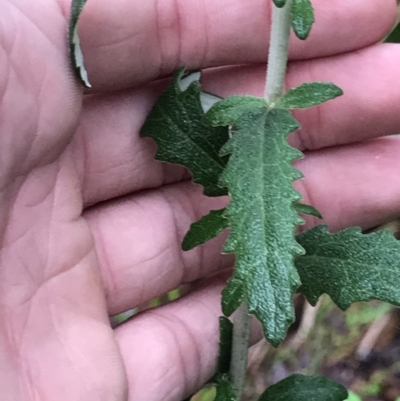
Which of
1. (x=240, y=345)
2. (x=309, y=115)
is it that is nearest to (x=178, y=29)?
(x=309, y=115)

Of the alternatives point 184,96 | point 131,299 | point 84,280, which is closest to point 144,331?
point 131,299

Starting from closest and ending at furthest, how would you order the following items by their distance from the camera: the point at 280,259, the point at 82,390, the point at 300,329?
the point at 280,259 < the point at 82,390 < the point at 300,329

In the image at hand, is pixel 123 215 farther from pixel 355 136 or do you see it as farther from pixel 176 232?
pixel 355 136

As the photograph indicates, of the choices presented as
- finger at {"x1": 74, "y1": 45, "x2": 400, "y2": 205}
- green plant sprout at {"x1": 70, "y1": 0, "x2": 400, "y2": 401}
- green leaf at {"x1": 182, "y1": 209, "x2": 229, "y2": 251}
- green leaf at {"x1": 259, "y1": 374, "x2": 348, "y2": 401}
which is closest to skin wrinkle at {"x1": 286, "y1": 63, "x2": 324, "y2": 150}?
finger at {"x1": 74, "y1": 45, "x2": 400, "y2": 205}

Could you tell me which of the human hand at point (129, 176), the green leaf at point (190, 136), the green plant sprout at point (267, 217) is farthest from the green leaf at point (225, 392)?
the green leaf at point (190, 136)

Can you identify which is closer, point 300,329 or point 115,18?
point 115,18

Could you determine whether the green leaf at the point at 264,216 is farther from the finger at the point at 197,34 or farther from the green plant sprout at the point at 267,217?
the finger at the point at 197,34

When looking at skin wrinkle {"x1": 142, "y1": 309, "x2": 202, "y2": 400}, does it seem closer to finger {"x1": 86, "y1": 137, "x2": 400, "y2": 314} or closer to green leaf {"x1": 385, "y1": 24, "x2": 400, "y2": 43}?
finger {"x1": 86, "y1": 137, "x2": 400, "y2": 314}
